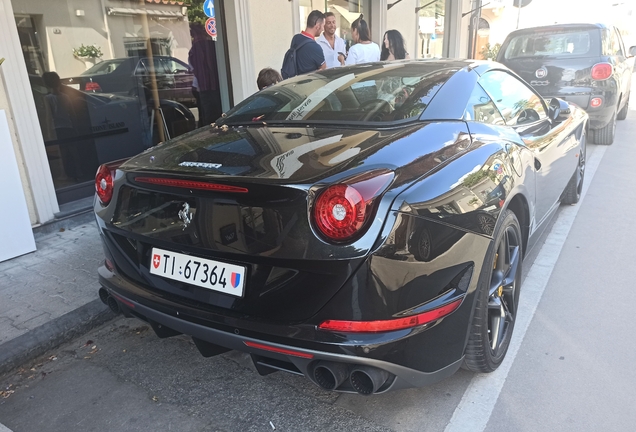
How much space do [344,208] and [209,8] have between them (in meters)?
5.49

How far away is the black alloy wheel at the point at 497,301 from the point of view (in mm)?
2211

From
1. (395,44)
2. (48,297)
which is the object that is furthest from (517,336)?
(395,44)

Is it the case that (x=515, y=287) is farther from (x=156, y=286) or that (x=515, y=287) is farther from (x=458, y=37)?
(x=458, y=37)

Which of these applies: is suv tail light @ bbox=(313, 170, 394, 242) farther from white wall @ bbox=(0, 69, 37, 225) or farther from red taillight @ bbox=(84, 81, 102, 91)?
red taillight @ bbox=(84, 81, 102, 91)

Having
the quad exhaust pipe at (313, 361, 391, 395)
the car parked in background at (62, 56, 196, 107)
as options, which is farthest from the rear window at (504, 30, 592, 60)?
the quad exhaust pipe at (313, 361, 391, 395)

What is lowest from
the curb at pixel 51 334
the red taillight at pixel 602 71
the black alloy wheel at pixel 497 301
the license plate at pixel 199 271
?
the curb at pixel 51 334

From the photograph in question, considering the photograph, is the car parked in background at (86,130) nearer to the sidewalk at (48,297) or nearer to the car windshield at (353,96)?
the sidewalk at (48,297)

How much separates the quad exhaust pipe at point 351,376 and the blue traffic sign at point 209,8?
5640 mm

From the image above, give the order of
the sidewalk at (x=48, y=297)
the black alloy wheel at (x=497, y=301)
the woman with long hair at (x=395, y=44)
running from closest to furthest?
1. the black alloy wheel at (x=497, y=301)
2. the sidewalk at (x=48, y=297)
3. the woman with long hair at (x=395, y=44)

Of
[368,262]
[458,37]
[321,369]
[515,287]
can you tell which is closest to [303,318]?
[321,369]

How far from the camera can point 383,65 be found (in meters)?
3.17

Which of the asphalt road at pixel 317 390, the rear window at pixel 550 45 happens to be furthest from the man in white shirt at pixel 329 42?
Answer: the asphalt road at pixel 317 390

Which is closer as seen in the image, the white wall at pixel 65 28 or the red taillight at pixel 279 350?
the red taillight at pixel 279 350

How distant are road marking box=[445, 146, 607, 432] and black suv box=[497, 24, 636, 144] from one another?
96.3 inches
